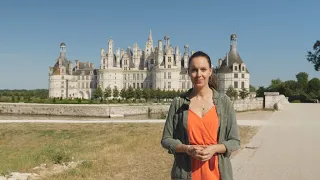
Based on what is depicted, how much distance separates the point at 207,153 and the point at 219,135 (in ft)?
0.71

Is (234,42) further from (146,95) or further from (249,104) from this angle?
(249,104)

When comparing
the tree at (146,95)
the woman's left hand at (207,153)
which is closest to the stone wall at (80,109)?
the tree at (146,95)

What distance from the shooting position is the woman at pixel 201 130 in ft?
7.89

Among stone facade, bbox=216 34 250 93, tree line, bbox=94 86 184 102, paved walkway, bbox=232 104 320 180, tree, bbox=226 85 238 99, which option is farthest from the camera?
stone facade, bbox=216 34 250 93

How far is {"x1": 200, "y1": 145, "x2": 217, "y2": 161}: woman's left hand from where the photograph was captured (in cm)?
229

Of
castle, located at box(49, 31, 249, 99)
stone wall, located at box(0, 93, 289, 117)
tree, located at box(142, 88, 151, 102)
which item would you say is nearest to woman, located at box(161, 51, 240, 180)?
stone wall, located at box(0, 93, 289, 117)

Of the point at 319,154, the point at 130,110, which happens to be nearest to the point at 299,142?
the point at 319,154

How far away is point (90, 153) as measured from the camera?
904 centimetres

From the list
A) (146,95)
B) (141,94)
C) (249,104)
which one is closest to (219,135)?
(249,104)

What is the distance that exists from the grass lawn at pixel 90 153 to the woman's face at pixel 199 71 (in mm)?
3799

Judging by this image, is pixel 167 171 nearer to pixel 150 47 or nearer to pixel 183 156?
pixel 183 156

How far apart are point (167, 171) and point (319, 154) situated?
11.3ft

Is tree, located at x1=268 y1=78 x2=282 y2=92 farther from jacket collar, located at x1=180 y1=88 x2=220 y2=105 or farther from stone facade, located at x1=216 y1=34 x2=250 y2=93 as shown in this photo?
jacket collar, located at x1=180 y1=88 x2=220 y2=105

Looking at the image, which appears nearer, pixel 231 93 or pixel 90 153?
pixel 90 153
